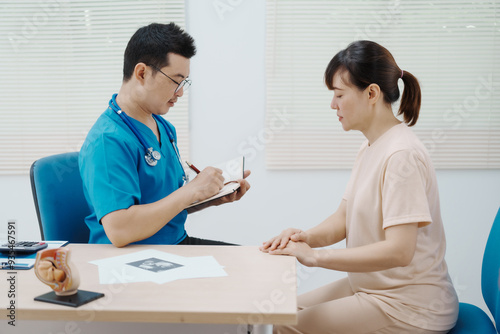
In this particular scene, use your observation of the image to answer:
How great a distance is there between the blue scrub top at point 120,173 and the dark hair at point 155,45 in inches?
8.8

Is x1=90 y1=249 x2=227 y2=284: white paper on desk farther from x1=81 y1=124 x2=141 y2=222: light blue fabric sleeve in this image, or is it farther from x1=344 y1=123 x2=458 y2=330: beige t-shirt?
x1=344 y1=123 x2=458 y2=330: beige t-shirt

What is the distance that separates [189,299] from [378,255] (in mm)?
567

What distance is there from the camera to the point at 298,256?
4.83 ft

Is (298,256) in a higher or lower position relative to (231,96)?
lower

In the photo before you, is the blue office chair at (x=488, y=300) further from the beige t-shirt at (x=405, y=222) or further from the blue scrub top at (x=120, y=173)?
the blue scrub top at (x=120, y=173)

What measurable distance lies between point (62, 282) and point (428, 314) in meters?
1.02

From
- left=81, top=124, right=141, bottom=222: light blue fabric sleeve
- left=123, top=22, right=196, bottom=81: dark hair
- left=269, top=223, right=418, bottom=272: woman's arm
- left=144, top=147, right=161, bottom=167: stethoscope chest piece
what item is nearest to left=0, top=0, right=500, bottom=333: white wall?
left=123, top=22, right=196, bottom=81: dark hair

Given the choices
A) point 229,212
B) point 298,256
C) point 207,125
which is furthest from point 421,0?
point 298,256

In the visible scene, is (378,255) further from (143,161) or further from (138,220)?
(143,161)

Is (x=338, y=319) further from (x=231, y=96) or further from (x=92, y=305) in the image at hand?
(x=231, y=96)

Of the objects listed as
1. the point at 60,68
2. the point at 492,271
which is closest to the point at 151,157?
the point at 492,271

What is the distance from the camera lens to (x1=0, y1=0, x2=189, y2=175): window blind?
3.01m

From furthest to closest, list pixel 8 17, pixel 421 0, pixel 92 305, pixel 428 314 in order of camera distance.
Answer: pixel 8 17 < pixel 421 0 < pixel 428 314 < pixel 92 305

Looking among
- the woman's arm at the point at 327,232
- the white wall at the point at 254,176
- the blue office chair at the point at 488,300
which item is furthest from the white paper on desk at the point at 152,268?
the white wall at the point at 254,176
